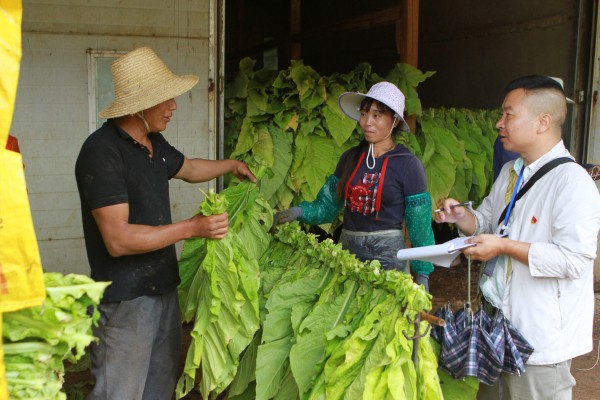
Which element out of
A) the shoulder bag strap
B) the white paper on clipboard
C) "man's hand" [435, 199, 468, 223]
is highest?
the shoulder bag strap

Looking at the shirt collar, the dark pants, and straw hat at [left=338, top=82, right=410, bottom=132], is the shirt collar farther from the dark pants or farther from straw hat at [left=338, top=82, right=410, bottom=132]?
the dark pants

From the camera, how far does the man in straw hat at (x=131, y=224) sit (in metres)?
2.60

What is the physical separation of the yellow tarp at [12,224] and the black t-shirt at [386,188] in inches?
77.6

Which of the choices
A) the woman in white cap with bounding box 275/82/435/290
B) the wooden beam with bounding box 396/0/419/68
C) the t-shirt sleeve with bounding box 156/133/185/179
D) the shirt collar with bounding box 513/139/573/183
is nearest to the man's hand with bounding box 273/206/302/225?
the woman in white cap with bounding box 275/82/435/290

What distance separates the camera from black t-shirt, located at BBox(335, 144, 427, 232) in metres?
3.31

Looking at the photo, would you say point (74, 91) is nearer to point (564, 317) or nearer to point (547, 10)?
point (564, 317)

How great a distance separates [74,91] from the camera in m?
4.16

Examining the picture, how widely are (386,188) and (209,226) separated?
1.03 m

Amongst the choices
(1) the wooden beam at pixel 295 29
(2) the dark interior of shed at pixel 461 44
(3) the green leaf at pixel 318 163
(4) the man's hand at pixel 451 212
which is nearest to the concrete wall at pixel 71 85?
(3) the green leaf at pixel 318 163

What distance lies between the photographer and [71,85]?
414cm

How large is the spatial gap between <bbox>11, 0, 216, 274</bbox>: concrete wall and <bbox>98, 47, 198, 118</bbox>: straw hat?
146 centimetres

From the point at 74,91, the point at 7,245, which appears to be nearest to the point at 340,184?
the point at 74,91

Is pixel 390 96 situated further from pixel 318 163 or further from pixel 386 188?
pixel 318 163

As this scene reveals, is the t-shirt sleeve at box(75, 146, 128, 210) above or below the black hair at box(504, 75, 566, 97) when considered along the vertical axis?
below
